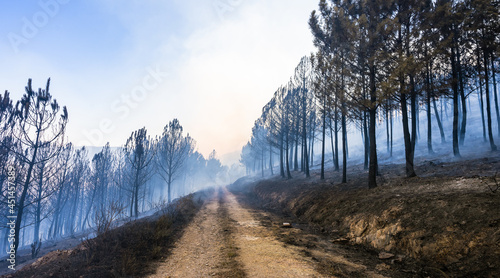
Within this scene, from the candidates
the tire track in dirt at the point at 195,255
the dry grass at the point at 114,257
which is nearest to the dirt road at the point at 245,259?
the tire track in dirt at the point at 195,255

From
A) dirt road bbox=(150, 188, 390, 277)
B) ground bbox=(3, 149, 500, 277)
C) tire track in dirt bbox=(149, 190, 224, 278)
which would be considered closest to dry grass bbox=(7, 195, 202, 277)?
ground bbox=(3, 149, 500, 277)

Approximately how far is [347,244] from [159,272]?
5.62 meters

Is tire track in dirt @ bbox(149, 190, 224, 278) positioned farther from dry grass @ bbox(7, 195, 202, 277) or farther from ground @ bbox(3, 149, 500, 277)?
dry grass @ bbox(7, 195, 202, 277)

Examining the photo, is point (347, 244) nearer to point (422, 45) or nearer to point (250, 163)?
point (422, 45)

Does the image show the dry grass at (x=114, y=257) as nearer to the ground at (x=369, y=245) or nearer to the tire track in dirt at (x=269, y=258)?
the ground at (x=369, y=245)

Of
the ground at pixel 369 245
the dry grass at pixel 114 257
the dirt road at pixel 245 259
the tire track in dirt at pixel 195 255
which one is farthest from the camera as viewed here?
the dry grass at pixel 114 257

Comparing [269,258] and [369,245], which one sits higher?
[269,258]

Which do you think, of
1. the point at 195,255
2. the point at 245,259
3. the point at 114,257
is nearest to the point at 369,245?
the point at 245,259

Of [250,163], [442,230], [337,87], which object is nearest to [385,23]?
[337,87]

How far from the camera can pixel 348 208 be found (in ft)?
29.2

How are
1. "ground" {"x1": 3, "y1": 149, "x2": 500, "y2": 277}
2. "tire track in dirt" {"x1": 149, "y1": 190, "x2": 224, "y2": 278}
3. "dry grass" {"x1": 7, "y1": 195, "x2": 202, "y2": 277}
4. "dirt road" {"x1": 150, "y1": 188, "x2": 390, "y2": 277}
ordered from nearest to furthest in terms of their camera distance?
1. "ground" {"x1": 3, "y1": 149, "x2": 500, "y2": 277}
2. "dirt road" {"x1": 150, "y1": 188, "x2": 390, "y2": 277}
3. "tire track in dirt" {"x1": 149, "y1": 190, "x2": 224, "y2": 278}
4. "dry grass" {"x1": 7, "y1": 195, "x2": 202, "y2": 277}

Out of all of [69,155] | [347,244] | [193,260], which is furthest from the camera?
[69,155]

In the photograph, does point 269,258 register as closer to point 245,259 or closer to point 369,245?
point 245,259

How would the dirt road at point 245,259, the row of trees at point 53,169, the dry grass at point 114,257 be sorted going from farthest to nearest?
the row of trees at point 53,169, the dry grass at point 114,257, the dirt road at point 245,259
